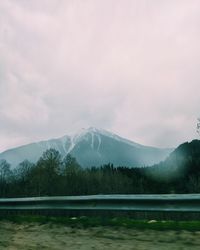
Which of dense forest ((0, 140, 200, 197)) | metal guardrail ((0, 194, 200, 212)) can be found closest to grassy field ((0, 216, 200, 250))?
metal guardrail ((0, 194, 200, 212))

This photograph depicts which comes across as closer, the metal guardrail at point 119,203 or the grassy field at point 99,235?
the grassy field at point 99,235

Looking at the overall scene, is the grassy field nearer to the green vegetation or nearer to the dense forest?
the green vegetation

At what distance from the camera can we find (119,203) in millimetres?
9656

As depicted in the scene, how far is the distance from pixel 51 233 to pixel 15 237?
749 mm

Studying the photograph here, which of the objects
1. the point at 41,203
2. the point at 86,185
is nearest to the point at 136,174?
the point at 86,185

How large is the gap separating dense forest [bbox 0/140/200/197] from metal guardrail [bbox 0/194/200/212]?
5975cm

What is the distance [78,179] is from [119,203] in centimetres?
7257

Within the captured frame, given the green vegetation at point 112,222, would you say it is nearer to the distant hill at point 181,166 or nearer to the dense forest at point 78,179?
the dense forest at point 78,179

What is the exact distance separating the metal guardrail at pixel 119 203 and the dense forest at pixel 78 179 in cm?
5975

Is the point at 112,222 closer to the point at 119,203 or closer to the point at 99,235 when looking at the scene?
the point at 119,203

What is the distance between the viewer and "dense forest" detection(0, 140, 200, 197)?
74000 mm

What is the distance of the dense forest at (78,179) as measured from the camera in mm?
74000

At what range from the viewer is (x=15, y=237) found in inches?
354

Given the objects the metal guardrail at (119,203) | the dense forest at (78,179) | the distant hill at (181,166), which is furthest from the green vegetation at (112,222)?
the distant hill at (181,166)
